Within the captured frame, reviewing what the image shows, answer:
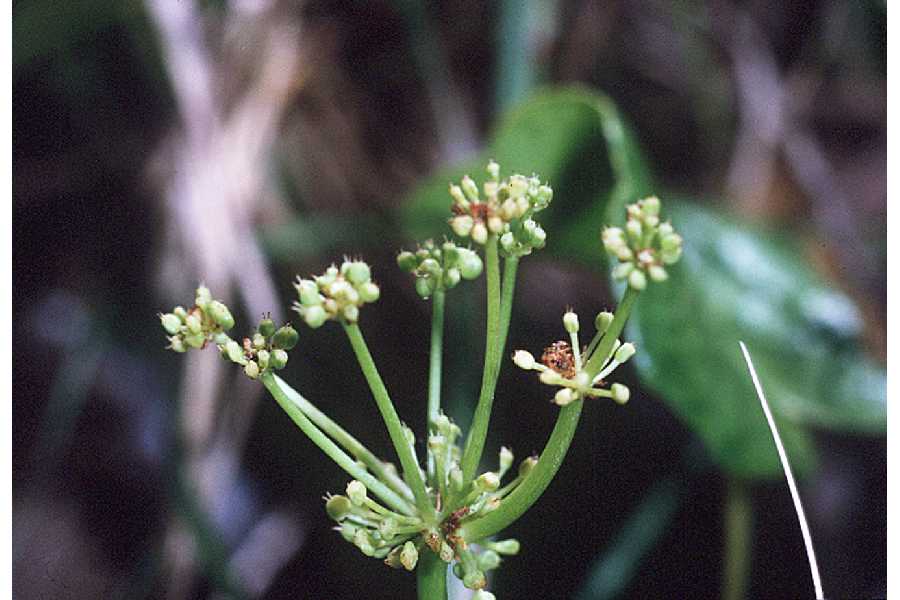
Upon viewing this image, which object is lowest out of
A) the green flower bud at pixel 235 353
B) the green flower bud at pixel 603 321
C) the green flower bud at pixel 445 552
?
the green flower bud at pixel 445 552

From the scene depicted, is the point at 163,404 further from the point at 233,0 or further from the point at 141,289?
the point at 233,0

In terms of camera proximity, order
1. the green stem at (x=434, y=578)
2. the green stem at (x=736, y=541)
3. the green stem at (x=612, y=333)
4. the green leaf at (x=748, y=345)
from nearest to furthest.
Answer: the green stem at (x=612, y=333) < the green stem at (x=434, y=578) < the green leaf at (x=748, y=345) < the green stem at (x=736, y=541)

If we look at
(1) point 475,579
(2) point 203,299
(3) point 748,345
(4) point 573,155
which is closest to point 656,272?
(1) point 475,579

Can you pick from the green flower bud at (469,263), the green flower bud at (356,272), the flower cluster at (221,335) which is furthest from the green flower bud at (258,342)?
the green flower bud at (469,263)

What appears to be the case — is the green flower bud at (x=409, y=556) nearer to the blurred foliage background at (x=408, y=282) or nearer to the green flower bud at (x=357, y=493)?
the green flower bud at (x=357, y=493)

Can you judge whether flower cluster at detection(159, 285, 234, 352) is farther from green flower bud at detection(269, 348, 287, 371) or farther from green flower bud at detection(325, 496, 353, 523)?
green flower bud at detection(325, 496, 353, 523)

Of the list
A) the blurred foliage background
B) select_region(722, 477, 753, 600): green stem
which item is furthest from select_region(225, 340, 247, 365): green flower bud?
select_region(722, 477, 753, 600): green stem
